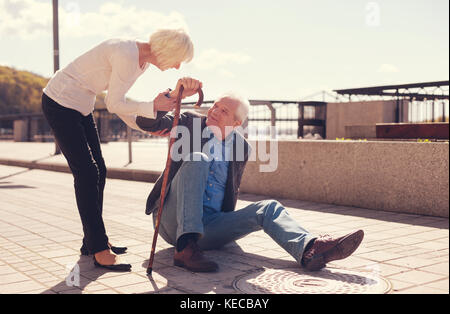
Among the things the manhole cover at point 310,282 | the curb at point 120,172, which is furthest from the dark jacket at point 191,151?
the curb at point 120,172

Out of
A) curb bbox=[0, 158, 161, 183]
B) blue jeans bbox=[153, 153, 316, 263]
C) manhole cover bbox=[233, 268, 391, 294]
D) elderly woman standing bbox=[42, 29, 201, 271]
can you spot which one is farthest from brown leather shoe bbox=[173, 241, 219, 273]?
curb bbox=[0, 158, 161, 183]

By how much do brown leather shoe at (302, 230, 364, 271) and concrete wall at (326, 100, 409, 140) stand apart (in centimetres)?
1599

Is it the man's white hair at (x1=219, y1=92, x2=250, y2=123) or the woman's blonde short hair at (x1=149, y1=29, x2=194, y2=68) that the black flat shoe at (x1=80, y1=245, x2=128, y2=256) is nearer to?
the man's white hair at (x1=219, y1=92, x2=250, y2=123)

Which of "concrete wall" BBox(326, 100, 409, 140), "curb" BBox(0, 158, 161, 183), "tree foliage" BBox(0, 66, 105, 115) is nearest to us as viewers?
"curb" BBox(0, 158, 161, 183)

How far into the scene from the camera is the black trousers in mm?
3674

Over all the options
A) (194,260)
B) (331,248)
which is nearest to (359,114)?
(331,248)

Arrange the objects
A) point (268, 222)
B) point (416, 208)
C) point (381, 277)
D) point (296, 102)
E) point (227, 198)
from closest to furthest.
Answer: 1. point (381, 277)
2. point (268, 222)
3. point (227, 198)
4. point (416, 208)
5. point (296, 102)

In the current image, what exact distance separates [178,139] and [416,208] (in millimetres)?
3219

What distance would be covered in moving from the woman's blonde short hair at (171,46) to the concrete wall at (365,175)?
331 cm

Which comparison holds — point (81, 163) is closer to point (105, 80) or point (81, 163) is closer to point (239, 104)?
point (105, 80)

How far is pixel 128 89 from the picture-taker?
3.53 m
